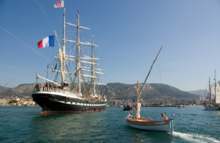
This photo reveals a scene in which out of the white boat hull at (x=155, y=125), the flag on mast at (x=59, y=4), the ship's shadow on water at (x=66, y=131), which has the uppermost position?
the flag on mast at (x=59, y=4)

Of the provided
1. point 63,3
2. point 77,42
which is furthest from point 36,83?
point 77,42

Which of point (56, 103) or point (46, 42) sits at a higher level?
point (46, 42)

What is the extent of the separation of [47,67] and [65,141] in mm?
46496

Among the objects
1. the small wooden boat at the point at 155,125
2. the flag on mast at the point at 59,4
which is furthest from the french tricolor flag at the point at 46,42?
the small wooden boat at the point at 155,125

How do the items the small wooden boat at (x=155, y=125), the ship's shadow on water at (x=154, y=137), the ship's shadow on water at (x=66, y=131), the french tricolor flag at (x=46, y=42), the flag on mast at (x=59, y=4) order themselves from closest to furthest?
the ship's shadow on water at (x=154, y=137) < the ship's shadow on water at (x=66, y=131) < the small wooden boat at (x=155, y=125) < the french tricolor flag at (x=46, y=42) < the flag on mast at (x=59, y=4)

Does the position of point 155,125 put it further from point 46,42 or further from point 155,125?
point 46,42

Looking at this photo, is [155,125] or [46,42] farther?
[46,42]

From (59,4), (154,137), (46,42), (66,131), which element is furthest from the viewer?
(59,4)

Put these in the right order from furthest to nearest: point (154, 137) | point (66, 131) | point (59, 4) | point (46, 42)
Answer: point (59, 4) < point (46, 42) < point (66, 131) < point (154, 137)

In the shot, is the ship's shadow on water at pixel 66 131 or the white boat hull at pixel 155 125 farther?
the white boat hull at pixel 155 125

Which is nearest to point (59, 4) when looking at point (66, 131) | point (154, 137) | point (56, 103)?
point (56, 103)

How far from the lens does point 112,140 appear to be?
19250 millimetres

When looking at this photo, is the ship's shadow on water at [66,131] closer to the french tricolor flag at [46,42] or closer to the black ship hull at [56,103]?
the black ship hull at [56,103]

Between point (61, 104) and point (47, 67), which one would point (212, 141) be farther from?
point (47, 67)
